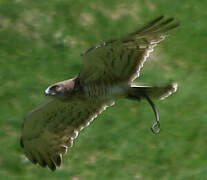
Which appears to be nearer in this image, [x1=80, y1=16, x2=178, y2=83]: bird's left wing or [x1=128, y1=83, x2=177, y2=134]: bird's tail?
[x1=80, y1=16, x2=178, y2=83]: bird's left wing

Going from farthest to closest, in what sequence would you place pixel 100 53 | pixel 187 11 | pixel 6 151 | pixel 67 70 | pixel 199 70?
pixel 187 11 → pixel 199 70 → pixel 67 70 → pixel 6 151 → pixel 100 53

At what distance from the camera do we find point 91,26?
45.4ft

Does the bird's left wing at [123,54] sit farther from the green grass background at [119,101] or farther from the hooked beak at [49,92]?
the green grass background at [119,101]

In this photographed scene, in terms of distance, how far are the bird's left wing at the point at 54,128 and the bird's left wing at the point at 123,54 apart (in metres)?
Answer: 0.78

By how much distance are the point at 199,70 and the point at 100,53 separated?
6043 millimetres

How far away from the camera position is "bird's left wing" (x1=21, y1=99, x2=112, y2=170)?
891 cm

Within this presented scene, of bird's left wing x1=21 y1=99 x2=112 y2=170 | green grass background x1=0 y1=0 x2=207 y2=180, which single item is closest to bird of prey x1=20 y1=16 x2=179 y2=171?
bird's left wing x1=21 y1=99 x2=112 y2=170

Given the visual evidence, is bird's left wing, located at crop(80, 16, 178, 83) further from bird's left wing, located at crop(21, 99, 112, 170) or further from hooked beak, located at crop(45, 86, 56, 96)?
bird's left wing, located at crop(21, 99, 112, 170)

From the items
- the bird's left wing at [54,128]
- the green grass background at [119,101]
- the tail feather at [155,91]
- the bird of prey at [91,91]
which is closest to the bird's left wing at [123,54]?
the bird of prey at [91,91]

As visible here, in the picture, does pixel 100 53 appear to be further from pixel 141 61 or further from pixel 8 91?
pixel 8 91

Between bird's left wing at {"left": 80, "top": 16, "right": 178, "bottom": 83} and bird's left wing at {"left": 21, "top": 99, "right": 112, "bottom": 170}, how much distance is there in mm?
778

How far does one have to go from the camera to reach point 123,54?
7816 mm

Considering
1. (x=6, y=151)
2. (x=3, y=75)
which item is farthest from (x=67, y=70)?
(x=6, y=151)

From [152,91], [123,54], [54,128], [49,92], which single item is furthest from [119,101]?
[123,54]
